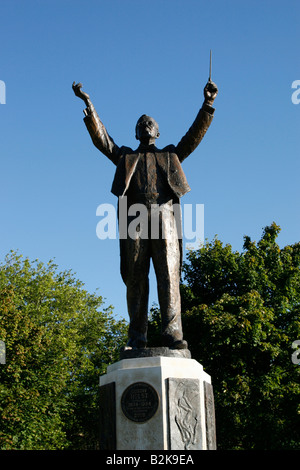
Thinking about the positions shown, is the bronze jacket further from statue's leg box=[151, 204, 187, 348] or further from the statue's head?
statue's leg box=[151, 204, 187, 348]

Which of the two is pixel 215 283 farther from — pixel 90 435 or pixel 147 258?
pixel 147 258

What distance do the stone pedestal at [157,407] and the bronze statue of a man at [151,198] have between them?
0.56 metres

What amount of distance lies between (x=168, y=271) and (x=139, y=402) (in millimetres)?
1727

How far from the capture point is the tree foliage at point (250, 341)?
2155 cm

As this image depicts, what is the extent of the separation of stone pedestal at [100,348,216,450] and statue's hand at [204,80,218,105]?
11.3 ft

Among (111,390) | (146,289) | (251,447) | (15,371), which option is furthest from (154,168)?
(15,371)

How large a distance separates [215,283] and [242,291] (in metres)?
1.44

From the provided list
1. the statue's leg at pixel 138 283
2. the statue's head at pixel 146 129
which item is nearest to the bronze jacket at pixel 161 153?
the statue's head at pixel 146 129

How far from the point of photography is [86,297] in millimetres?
38812

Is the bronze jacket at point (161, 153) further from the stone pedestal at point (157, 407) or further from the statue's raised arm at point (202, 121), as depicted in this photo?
the stone pedestal at point (157, 407)

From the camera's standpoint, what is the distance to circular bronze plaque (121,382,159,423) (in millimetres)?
6211

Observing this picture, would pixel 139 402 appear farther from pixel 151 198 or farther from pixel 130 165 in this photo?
pixel 130 165

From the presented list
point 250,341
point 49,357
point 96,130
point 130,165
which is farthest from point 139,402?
point 49,357

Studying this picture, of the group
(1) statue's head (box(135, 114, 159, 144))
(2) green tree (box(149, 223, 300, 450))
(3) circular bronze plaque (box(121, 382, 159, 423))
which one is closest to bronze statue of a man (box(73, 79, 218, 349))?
(1) statue's head (box(135, 114, 159, 144))
